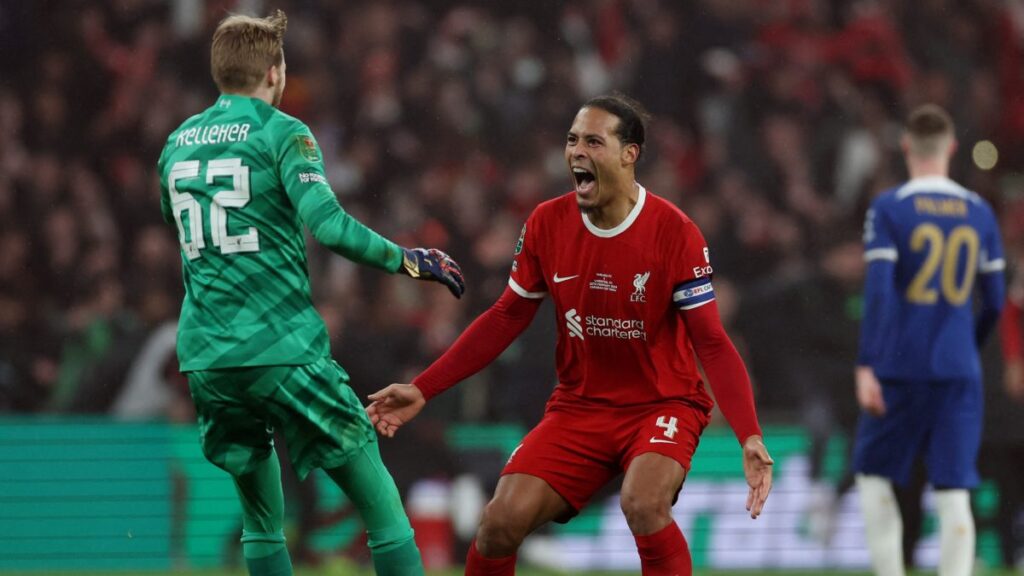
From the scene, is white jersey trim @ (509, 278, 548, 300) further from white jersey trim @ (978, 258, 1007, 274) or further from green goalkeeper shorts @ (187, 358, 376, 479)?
white jersey trim @ (978, 258, 1007, 274)

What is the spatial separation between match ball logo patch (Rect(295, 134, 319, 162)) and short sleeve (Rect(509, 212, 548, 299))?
1.13 m

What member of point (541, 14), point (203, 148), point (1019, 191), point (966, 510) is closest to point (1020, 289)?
point (1019, 191)

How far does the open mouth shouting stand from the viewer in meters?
5.82

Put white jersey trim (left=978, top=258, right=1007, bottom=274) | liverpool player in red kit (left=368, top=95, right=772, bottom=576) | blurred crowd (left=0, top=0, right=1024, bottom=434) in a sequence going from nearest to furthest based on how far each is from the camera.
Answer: liverpool player in red kit (left=368, top=95, right=772, bottom=576)
white jersey trim (left=978, top=258, right=1007, bottom=274)
blurred crowd (left=0, top=0, right=1024, bottom=434)

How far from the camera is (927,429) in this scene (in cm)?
768

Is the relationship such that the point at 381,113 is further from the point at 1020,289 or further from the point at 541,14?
the point at 1020,289

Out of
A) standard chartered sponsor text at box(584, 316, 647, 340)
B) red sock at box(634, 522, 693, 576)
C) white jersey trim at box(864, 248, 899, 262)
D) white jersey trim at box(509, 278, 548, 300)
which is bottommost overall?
red sock at box(634, 522, 693, 576)

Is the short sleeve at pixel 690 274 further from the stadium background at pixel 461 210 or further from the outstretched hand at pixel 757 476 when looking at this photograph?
the stadium background at pixel 461 210

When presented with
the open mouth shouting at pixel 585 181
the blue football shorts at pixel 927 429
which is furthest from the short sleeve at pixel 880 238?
the open mouth shouting at pixel 585 181

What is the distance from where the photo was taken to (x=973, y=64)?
13.0m

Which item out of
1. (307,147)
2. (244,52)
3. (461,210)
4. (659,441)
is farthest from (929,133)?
(461,210)

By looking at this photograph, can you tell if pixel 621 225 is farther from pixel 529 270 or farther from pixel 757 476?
pixel 757 476

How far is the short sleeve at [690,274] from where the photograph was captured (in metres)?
5.75

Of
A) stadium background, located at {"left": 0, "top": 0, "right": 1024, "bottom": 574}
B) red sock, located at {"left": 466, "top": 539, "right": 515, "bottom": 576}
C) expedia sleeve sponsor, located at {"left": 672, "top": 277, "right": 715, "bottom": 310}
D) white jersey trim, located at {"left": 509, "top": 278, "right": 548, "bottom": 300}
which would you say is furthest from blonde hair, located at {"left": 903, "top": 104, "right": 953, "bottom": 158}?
red sock, located at {"left": 466, "top": 539, "right": 515, "bottom": 576}
